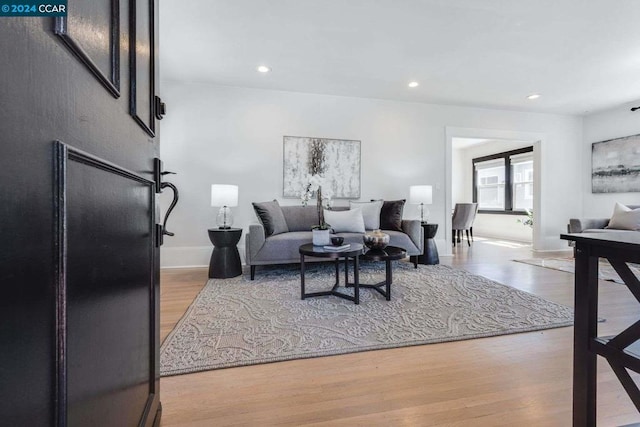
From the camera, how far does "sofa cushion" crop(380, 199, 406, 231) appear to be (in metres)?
4.04

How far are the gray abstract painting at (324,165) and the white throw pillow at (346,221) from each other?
576mm

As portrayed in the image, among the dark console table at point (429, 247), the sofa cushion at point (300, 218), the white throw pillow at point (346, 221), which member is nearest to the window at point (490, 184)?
the dark console table at point (429, 247)

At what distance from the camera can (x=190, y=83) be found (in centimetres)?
395

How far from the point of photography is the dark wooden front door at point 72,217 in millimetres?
335

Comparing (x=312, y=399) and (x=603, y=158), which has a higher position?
(x=603, y=158)

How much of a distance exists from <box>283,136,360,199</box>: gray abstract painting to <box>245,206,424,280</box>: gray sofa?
0.48m

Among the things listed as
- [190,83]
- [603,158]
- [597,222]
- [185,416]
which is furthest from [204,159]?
[603,158]

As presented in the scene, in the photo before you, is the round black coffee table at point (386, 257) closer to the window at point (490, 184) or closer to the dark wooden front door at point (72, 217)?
the dark wooden front door at point (72, 217)

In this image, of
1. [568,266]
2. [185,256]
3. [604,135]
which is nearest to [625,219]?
[568,266]

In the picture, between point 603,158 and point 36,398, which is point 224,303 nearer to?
point 36,398

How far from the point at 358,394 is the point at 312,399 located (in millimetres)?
210

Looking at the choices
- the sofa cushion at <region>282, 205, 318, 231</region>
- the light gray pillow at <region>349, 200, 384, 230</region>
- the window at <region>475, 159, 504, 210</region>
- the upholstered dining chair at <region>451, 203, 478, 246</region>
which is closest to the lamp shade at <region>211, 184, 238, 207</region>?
the sofa cushion at <region>282, 205, 318, 231</region>

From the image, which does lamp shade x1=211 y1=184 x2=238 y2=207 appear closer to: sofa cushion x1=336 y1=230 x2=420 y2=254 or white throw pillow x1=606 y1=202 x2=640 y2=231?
sofa cushion x1=336 y1=230 x2=420 y2=254

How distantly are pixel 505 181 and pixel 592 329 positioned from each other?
269 inches
